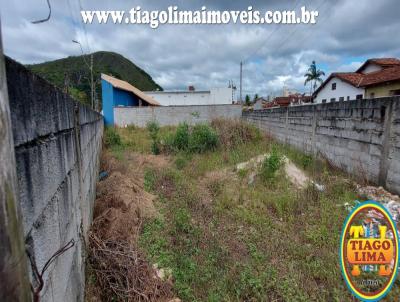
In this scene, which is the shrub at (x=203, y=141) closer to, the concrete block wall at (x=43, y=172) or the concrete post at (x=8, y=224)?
the concrete block wall at (x=43, y=172)

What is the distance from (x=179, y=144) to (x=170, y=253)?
18.7 feet

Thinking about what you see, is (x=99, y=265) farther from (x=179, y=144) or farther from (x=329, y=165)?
(x=179, y=144)

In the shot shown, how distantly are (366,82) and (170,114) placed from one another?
1327 centimetres

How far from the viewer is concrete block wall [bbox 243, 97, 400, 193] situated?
3.60 metres

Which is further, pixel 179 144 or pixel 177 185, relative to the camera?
pixel 179 144

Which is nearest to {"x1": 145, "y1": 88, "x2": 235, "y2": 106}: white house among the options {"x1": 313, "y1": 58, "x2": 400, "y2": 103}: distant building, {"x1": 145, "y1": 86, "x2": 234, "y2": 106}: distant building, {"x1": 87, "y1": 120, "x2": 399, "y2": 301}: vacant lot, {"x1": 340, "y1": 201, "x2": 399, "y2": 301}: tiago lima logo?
{"x1": 145, "y1": 86, "x2": 234, "y2": 106}: distant building

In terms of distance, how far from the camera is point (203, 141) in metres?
7.89

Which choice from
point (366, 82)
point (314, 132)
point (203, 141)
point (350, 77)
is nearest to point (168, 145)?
point (203, 141)

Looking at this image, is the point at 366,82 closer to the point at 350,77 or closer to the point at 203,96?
the point at 350,77

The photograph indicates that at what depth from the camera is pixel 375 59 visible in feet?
60.8

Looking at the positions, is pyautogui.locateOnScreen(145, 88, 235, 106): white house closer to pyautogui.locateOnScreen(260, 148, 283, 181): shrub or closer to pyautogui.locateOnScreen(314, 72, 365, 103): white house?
pyautogui.locateOnScreen(314, 72, 365, 103): white house

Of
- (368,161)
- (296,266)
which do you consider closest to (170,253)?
(296,266)

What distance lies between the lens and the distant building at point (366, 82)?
1352cm

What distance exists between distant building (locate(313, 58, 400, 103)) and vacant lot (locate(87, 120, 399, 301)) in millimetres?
11794
